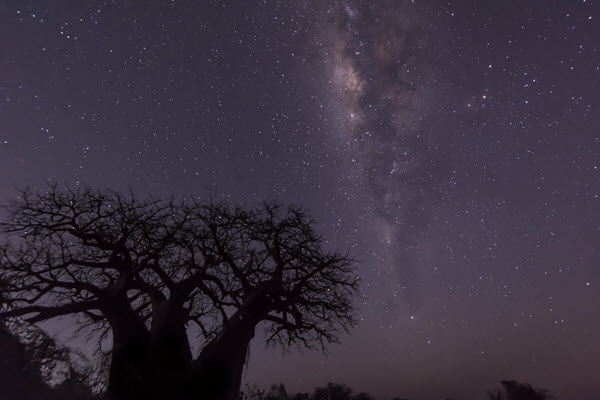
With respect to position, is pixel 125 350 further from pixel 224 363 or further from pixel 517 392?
pixel 517 392

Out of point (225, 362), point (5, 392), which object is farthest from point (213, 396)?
point (5, 392)

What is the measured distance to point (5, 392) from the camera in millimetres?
11867

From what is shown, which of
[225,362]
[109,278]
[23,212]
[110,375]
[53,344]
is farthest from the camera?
[53,344]

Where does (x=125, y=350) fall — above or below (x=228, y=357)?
above

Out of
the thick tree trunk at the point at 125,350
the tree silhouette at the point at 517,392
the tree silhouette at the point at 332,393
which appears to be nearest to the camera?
the thick tree trunk at the point at 125,350

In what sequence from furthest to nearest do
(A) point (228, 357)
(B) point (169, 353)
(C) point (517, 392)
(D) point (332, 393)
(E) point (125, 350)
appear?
(D) point (332, 393), (C) point (517, 392), (A) point (228, 357), (B) point (169, 353), (E) point (125, 350)

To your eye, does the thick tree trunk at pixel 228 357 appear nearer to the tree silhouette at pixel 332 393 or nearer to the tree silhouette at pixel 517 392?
the tree silhouette at pixel 517 392

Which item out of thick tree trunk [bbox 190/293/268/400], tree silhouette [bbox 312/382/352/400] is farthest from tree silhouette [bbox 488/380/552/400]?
thick tree trunk [bbox 190/293/268/400]

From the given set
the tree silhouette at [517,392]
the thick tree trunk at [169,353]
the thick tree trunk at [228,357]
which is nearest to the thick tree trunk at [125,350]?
the thick tree trunk at [169,353]

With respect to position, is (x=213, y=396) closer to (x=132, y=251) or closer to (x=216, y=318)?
(x=216, y=318)

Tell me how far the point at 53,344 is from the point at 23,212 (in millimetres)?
7607

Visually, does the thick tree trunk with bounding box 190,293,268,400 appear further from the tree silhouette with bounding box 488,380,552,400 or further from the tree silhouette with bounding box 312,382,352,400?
the tree silhouette with bounding box 312,382,352,400

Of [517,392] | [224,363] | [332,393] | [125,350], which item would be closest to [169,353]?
[125,350]

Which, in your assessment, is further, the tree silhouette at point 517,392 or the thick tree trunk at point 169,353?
the tree silhouette at point 517,392
